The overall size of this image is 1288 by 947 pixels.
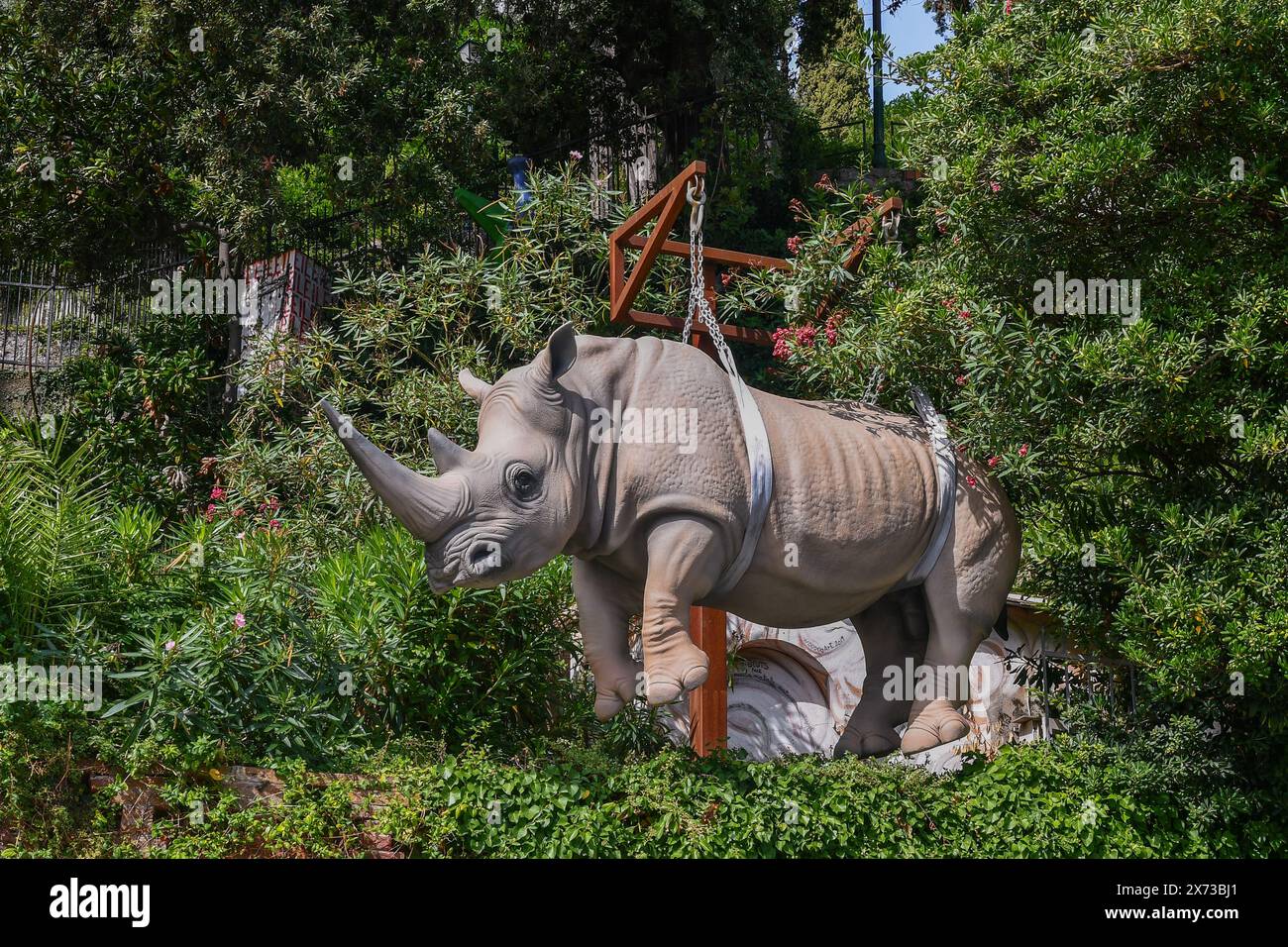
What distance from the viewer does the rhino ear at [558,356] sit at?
6.02m

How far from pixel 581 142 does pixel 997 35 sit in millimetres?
9661

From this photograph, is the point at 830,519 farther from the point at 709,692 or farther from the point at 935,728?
the point at 709,692

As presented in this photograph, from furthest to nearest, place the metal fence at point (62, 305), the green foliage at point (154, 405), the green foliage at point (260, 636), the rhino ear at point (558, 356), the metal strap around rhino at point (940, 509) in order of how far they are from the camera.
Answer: the metal fence at point (62, 305) → the green foliage at point (154, 405) → the metal strap around rhino at point (940, 509) → the green foliage at point (260, 636) → the rhino ear at point (558, 356)

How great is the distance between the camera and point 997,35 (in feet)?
25.2

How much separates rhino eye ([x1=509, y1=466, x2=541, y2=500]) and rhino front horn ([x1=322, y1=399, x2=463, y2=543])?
0.25 meters

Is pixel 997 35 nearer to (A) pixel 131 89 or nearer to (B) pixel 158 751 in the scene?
(B) pixel 158 751

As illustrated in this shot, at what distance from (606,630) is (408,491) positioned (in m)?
1.36

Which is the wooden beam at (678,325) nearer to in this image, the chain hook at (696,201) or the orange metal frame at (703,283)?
the orange metal frame at (703,283)

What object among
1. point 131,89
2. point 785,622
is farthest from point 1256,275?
point 131,89

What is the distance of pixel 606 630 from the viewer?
21.1ft

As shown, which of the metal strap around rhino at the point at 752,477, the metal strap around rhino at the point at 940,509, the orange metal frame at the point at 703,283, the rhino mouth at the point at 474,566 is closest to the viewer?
the rhino mouth at the point at 474,566

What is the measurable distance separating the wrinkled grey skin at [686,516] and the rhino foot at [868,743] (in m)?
0.15

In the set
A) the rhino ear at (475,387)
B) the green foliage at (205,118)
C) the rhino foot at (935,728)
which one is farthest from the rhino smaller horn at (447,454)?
the green foliage at (205,118)

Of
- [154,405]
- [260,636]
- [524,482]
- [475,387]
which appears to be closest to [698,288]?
[475,387]
